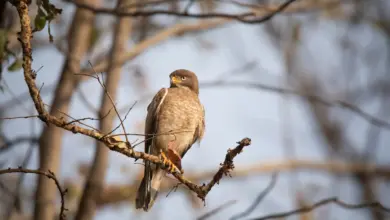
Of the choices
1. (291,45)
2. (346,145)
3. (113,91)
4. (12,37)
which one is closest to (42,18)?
(12,37)

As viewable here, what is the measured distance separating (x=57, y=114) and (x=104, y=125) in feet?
1.62

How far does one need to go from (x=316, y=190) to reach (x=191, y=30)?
12.1 ft

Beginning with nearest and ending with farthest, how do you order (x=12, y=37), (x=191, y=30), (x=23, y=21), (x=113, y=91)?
1. (x=23, y=21)
2. (x=12, y=37)
3. (x=113, y=91)
4. (x=191, y=30)

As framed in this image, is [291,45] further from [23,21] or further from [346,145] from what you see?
[23,21]

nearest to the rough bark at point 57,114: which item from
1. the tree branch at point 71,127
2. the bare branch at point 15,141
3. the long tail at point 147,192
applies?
the bare branch at point 15,141

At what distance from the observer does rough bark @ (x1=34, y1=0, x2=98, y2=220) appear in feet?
17.0

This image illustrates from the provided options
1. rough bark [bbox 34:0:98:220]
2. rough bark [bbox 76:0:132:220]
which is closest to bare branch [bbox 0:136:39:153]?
rough bark [bbox 34:0:98:220]

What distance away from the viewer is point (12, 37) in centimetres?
495

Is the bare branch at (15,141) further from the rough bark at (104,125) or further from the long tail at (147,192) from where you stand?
the long tail at (147,192)

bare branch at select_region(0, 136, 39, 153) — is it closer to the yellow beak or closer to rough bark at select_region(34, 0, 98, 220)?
rough bark at select_region(34, 0, 98, 220)

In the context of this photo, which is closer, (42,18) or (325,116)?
(42,18)

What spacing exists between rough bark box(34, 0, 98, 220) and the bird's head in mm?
940

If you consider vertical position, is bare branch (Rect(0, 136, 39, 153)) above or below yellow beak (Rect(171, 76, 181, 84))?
below

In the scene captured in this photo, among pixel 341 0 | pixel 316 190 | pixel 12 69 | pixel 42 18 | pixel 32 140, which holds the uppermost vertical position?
pixel 341 0
